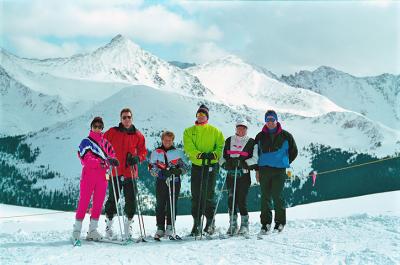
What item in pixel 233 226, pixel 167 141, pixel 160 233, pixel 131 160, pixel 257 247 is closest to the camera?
pixel 257 247

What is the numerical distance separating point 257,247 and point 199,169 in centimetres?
231

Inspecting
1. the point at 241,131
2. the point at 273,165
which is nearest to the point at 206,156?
the point at 241,131

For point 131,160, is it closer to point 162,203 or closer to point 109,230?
point 162,203

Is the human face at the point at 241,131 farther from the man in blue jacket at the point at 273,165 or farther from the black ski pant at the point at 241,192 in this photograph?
the black ski pant at the point at 241,192

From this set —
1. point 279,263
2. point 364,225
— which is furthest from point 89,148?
point 364,225

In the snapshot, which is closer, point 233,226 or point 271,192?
point 233,226

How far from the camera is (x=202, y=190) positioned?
1049 cm

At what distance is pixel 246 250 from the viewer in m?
8.63

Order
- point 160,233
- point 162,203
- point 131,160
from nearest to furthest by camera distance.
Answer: point 131,160, point 160,233, point 162,203

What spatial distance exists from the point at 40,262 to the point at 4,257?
2.95 ft

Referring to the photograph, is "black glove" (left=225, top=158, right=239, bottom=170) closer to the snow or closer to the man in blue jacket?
the man in blue jacket

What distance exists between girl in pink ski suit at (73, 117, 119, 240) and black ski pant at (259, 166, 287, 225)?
325 centimetres

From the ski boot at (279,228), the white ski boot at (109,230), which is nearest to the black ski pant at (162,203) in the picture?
the white ski boot at (109,230)

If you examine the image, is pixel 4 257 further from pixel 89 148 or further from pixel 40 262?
pixel 89 148
